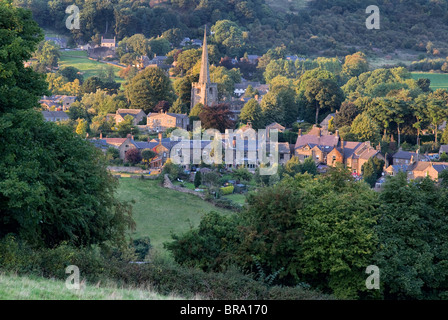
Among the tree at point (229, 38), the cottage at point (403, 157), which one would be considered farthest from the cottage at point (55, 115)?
the tree at point (229, 38)

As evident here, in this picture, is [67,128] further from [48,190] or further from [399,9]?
[399,9]

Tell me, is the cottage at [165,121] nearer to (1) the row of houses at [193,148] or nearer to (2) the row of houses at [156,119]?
(2) the row of houses at [156,119]

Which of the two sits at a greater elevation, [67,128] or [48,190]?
[67,128]

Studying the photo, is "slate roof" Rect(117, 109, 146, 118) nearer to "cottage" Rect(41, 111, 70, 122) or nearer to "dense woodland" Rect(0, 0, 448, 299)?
"cottage" Rect(41, 111, 70, 122)

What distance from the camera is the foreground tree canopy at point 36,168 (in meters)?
14.5

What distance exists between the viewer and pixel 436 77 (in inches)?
3821

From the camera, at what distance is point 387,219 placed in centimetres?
1806

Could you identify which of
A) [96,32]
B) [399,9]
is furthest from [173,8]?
[399,9]

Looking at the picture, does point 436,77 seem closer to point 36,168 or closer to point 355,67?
point 355,67

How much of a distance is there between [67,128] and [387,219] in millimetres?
9634

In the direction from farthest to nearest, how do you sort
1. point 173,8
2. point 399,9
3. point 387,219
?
1. point 399,9
2. point 173,8
3. point 387,219
